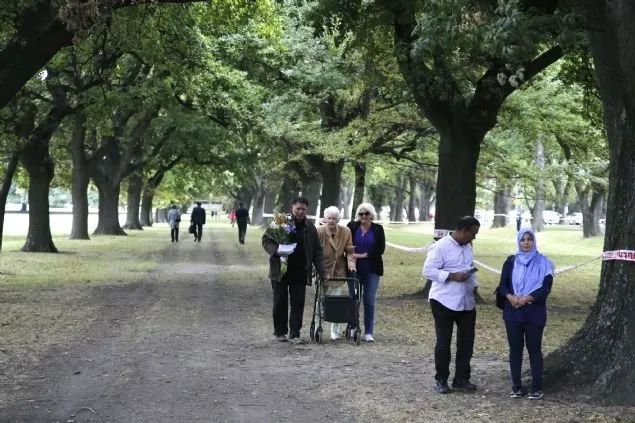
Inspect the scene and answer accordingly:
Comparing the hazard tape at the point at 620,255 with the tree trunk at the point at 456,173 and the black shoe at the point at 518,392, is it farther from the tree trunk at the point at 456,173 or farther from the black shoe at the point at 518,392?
the tree trunk at the point at 456,173

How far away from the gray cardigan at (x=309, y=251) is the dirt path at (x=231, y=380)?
36.2 inches

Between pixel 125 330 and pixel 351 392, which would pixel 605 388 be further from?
pixel 125 330

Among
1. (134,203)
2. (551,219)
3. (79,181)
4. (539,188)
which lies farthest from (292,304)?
(551,219)

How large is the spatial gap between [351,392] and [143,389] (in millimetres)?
1951

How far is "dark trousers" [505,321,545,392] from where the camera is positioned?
7.50 metres

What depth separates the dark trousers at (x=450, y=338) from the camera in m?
7.88

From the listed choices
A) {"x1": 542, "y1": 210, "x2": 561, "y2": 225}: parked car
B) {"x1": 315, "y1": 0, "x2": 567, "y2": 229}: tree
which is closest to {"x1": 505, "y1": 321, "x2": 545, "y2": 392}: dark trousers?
{"x1": 315, "y1": 0, "x2": 567, "y2": 229}: tree

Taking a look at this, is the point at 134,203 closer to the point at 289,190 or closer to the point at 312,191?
the point at 289,190

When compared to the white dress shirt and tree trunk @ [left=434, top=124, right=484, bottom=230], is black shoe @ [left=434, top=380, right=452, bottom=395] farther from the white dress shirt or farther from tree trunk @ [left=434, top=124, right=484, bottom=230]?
tree trunk @ [left=434, top=124, right=484, bottom=230]

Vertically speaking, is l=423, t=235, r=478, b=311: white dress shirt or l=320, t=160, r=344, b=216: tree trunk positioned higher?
l=320, t=160, r=344, b=216: tree trunk

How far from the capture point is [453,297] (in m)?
7.90

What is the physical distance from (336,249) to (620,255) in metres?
3.99

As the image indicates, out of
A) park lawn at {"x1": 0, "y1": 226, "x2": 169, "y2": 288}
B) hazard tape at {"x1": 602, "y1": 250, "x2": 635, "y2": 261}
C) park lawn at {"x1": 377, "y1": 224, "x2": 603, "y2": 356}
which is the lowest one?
park lawn at {"x1": 0, "y1": 226, "x2": 169, "y2": 288}

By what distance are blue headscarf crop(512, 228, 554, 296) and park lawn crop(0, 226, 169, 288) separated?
12816 millimetres
